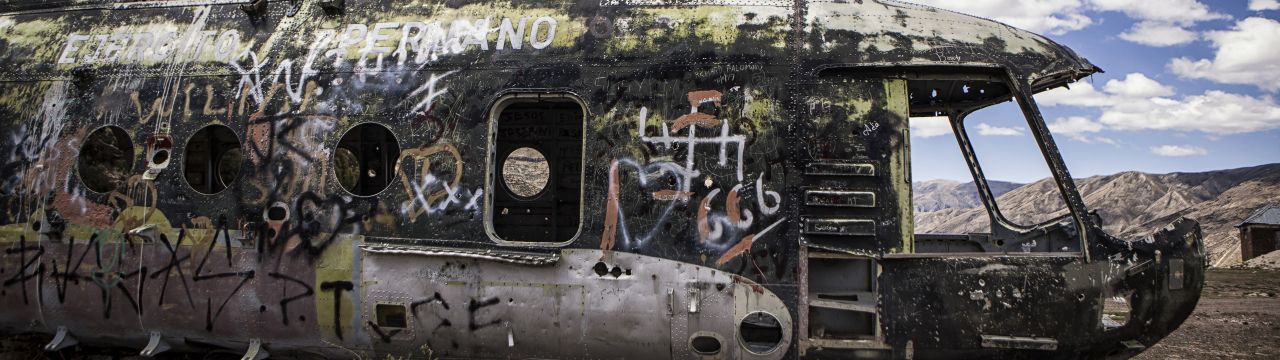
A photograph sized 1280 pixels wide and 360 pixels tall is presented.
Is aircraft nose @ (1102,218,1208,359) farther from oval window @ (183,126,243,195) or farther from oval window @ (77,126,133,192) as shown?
oval window @ (77,126,133,192)

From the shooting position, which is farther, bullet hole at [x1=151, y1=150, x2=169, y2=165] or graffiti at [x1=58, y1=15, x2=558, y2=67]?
bullet hole at [x1=151, y1=150, x2=169, y2=165]

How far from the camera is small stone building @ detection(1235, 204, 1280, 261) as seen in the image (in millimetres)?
26438

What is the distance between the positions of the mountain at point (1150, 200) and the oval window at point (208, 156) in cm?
3972

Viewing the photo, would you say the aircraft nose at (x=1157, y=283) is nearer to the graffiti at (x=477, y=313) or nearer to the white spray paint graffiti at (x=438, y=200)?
the graffiti at (x=477, y=313)

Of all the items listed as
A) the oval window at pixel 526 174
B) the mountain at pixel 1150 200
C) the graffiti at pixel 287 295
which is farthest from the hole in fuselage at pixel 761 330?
the mountain at pixel 1150 200

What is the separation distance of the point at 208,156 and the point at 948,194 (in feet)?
286

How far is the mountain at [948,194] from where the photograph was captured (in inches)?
3310

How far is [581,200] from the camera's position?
5.48 m

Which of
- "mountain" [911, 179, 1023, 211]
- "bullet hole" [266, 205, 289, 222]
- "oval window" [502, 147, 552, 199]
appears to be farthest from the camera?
"mountain" [911, 179, 1023, 211]

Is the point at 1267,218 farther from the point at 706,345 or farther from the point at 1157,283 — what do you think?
the point at 706,345

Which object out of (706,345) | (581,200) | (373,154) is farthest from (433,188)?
(373,154)

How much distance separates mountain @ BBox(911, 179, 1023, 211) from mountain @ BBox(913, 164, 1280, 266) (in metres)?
31.8

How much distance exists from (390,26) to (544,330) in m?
2.62

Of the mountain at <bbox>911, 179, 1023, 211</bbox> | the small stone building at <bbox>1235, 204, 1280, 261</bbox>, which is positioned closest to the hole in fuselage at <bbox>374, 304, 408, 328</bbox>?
the small stone building at <bbox>1235, 204, 1280, 261</bbox>
